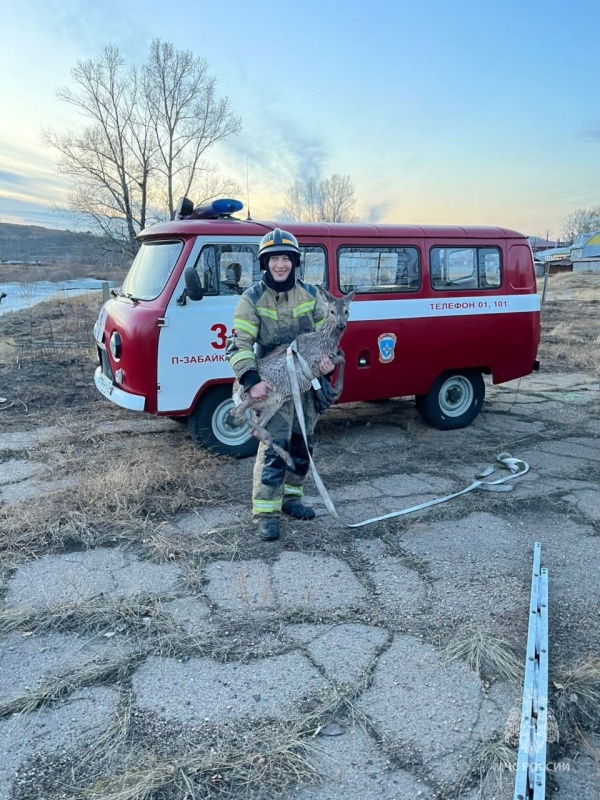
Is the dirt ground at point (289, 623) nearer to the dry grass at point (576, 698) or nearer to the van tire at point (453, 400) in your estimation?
the dry grass at point (576, 698)

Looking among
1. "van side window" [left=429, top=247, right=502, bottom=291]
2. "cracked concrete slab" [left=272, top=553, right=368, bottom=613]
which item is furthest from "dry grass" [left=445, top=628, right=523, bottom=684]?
"van side window" [left=429, top=247, right=502, bottom=291]

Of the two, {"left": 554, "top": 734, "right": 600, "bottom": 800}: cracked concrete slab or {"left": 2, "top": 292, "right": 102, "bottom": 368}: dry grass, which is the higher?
{"left": 2, "top": 292, "right": 102, "bottom": 368}: dry grass

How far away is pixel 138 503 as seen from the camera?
4.38m

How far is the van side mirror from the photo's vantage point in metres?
4.88

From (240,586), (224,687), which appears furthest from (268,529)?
(224,687)

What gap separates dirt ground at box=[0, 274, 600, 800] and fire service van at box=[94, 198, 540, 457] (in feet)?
2.25

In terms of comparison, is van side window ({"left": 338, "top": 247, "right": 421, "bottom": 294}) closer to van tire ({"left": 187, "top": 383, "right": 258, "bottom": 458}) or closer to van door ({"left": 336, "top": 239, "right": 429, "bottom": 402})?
van door ({"left": 336, "top": 239, "right": 429, "bottom": 402})

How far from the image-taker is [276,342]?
13.3 feet

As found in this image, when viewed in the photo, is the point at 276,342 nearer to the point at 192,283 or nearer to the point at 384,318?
the point at 192,283

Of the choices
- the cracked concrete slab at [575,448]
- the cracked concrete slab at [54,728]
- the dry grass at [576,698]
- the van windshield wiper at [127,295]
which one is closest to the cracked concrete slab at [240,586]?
the cracked concrete slab at [54,728]

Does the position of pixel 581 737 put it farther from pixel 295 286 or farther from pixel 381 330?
pixel 381 330

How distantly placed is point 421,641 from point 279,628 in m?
0.73

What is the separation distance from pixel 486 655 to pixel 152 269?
435 centimetres

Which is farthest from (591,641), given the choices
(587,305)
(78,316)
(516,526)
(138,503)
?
(587,305)
